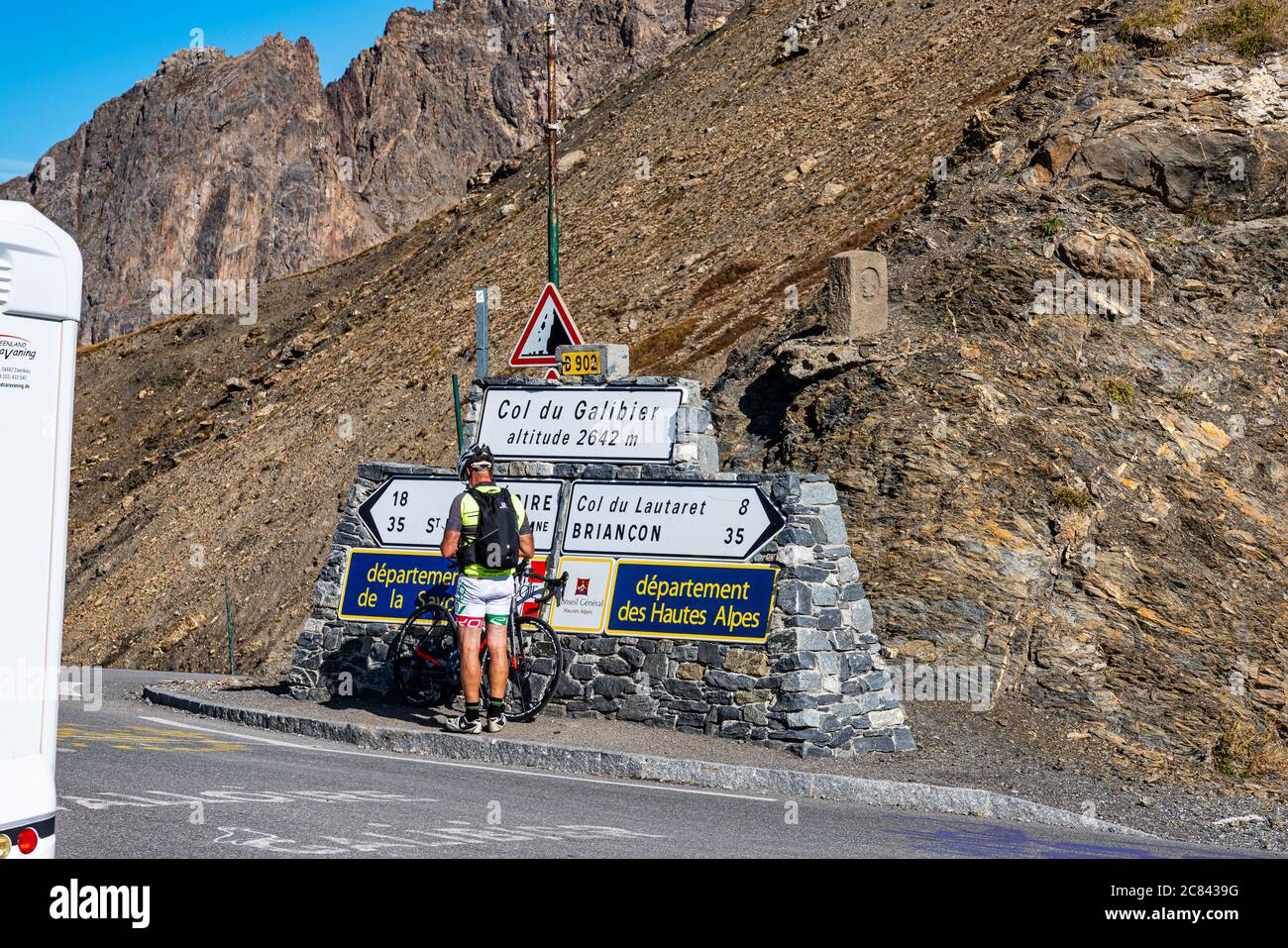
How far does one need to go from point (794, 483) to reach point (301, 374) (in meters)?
32.6

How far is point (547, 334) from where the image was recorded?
13742 mm

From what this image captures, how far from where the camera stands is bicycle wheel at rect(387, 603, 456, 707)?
12.5 meters

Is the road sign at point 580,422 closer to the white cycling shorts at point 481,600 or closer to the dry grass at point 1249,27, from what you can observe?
the white cycling shorts at point 481,600

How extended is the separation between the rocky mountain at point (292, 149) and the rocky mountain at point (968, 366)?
7782 cm

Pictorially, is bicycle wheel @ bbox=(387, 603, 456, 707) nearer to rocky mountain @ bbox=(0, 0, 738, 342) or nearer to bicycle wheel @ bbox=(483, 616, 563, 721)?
bicycle wheel @ bbox=(483, 616, 563, 721)

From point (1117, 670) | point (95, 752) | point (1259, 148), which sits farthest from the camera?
point (1259, 148)

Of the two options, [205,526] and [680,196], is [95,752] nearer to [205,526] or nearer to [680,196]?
[205,526]

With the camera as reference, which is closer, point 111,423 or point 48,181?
point 111,423

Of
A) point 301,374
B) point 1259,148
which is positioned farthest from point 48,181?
point 1259,148

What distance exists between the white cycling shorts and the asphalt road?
1.12 m

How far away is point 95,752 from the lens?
404 inches

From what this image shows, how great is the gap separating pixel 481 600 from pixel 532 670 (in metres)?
1.59

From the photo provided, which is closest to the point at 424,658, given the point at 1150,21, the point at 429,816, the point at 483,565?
the point at 483,565

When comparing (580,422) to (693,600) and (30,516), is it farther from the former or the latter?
(30,516)
